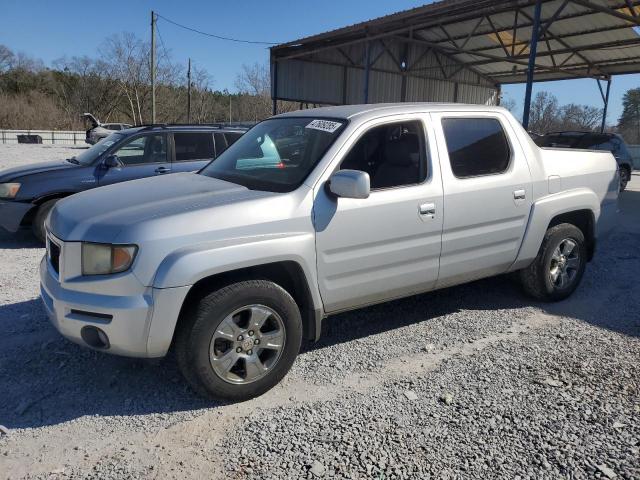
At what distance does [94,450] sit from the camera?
2.70 m

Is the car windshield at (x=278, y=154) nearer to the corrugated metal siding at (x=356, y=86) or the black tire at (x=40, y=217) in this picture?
the black tire at (x=40, y=217)

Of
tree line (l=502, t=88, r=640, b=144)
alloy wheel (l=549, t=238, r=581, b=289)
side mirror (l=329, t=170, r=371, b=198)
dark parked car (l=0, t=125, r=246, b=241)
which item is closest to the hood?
dark parked car (l=0, t=125, r=246, b=241)

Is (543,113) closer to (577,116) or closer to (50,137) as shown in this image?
(577,116)

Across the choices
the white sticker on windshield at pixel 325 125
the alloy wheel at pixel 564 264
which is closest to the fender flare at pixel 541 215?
the alloy wheel at pixel 564 264

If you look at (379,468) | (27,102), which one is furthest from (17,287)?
(27,102)

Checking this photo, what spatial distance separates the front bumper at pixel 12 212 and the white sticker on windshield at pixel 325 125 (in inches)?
180

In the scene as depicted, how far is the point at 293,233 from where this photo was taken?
3.19 metres

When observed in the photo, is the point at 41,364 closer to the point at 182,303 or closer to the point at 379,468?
the point at 182,303

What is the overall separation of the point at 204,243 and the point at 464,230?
211 centimetres

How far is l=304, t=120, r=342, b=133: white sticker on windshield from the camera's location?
3.70 meters

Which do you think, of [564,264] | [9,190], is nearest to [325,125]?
[564,264]

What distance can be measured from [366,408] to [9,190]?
5.72 m

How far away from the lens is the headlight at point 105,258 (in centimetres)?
283

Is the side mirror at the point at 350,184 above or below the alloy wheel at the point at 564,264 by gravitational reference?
→ above
